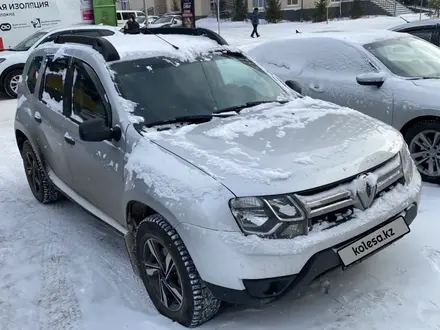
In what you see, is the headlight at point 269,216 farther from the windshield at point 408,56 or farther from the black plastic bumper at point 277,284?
the windshield at point 408,56

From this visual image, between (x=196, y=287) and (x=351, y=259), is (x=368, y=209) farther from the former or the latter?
(x=196, y=287)

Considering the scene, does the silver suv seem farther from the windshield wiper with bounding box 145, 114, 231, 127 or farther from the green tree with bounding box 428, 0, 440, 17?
the green tree with bounding box 428, 0, 440, 17

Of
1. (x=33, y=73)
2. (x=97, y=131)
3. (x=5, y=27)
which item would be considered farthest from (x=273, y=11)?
(x=97, y=131)

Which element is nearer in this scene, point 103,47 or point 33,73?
point 103,47

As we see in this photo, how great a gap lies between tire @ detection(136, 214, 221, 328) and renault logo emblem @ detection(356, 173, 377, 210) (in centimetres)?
103

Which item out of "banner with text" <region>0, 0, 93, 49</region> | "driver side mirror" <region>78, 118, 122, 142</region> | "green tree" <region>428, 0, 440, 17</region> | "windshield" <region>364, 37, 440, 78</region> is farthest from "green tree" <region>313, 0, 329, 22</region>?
"driver side mirror" <region>78, 118, 122, 142</region>

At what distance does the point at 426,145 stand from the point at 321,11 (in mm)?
34464

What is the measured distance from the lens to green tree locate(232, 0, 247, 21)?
134 feet

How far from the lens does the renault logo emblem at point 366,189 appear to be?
2.91m

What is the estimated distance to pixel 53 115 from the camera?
445 centimetres

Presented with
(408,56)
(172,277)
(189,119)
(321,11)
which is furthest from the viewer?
(321,11)

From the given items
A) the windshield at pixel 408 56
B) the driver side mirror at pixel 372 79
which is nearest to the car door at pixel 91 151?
the driver side mirror at pixel 372 79

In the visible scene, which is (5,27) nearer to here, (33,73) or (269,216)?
(33,73)

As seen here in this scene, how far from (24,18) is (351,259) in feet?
49.7
